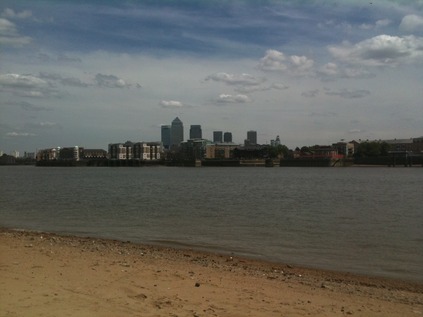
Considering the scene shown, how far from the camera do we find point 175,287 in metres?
11.1

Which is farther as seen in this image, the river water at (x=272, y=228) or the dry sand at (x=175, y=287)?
the river water at (x=272, y=228)

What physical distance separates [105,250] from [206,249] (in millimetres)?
4489

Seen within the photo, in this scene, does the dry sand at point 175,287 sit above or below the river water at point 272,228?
above

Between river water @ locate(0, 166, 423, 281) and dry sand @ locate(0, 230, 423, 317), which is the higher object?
dry sand @ locate(0, 230, 423, 317)

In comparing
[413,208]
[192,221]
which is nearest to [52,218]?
[192,221]

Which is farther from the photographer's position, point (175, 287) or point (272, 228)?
point (272, 228)

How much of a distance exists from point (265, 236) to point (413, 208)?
2008 centimetres

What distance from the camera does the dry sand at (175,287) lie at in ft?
29.6

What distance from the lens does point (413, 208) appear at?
128ft

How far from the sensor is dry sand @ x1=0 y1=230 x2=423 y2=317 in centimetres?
903

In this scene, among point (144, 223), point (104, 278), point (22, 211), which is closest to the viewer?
point (104, 278)

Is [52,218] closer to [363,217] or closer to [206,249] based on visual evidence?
[206,249]

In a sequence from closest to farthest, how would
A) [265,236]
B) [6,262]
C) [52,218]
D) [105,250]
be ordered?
[6,262], [105,250], [265,236], [52,218]

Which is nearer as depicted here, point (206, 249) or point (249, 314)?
point (249, 314)
